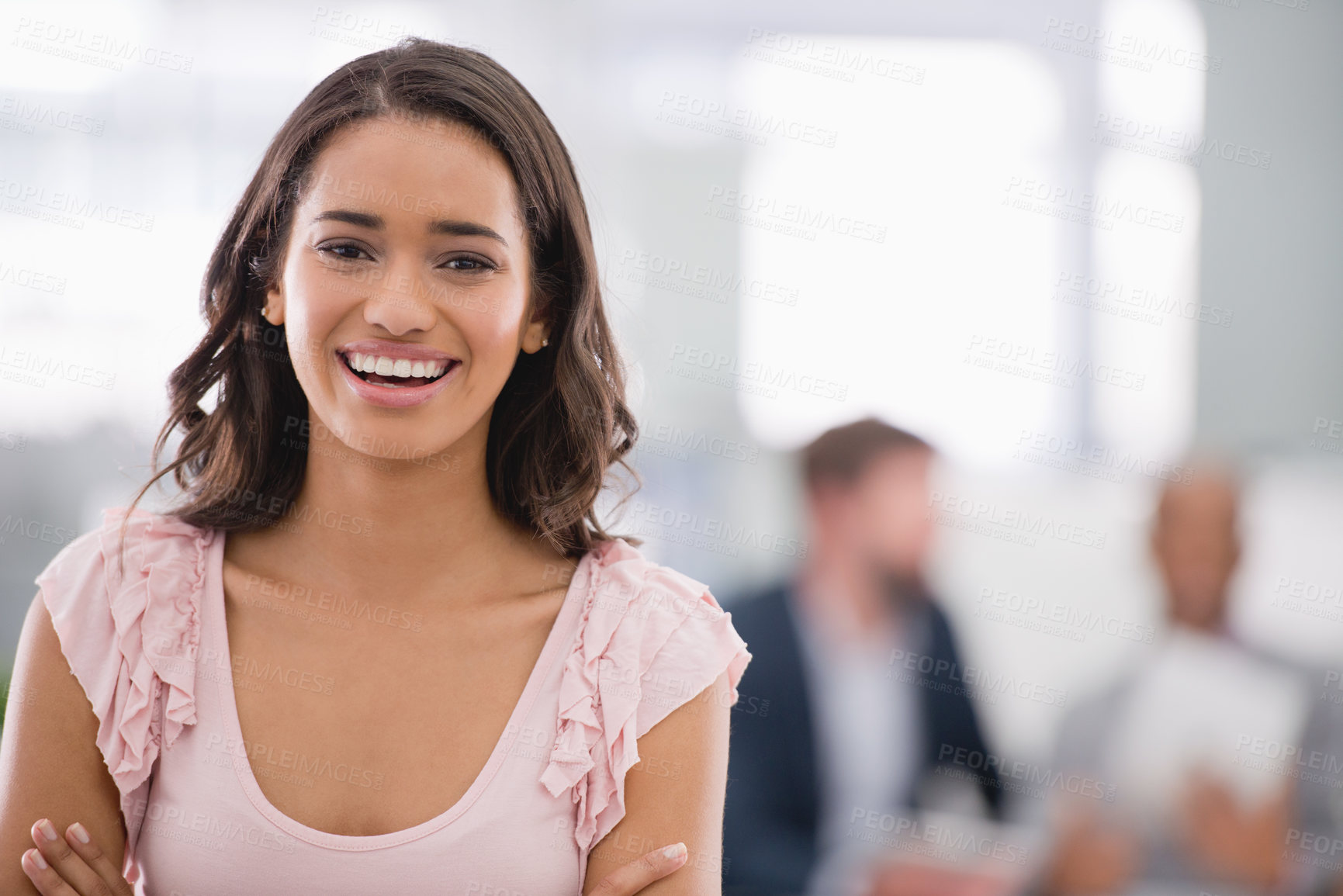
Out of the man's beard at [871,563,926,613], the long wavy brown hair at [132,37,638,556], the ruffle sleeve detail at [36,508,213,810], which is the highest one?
the long wavy brown hair at [132,37,638,556]

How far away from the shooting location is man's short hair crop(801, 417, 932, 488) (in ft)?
8.09

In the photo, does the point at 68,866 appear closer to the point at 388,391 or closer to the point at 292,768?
the point at 292,768

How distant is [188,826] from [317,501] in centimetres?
34

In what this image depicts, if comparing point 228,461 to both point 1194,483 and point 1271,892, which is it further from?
point 1271,892

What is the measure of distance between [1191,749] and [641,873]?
6.15 feet

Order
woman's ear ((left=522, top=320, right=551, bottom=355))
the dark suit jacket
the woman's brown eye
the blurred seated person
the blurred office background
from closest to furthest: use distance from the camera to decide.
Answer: the woman's brown eye
woman's ear ((left=522, top=320, right=551, bottom=355))
the dark suit jacket
the blurred seated person
the blurred office background

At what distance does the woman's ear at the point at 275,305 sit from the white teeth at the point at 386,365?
0.14m

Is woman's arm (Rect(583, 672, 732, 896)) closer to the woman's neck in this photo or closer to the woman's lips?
the woman's neck

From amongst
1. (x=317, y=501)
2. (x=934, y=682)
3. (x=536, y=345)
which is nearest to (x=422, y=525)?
(x=317, y=501)

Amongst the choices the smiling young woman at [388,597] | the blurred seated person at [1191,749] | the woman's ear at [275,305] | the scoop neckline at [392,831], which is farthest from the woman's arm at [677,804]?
the blurred seated person at [1191,749]

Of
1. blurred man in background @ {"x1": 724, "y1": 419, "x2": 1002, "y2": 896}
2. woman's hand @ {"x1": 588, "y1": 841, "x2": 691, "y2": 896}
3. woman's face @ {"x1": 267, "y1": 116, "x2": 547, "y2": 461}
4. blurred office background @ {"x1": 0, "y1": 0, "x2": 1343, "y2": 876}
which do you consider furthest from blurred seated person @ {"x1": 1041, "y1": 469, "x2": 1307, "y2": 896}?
woman's face @ {"x1": 267, "y1": 116, "x2": 547, "y2": 461}

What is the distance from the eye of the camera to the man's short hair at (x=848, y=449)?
8.09ft

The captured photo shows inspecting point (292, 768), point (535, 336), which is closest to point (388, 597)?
point (292, 768)

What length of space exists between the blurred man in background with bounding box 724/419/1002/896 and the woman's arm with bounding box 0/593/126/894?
4.70 ft
